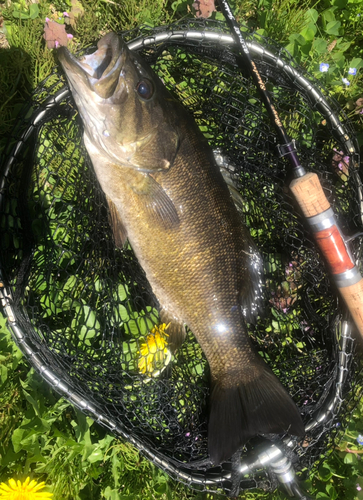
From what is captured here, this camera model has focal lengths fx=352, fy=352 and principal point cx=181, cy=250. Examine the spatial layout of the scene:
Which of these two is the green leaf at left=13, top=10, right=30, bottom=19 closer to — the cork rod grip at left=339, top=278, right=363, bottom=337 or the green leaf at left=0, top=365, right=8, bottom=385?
the green leaf at left=0, top=365, right=8, bottom=385

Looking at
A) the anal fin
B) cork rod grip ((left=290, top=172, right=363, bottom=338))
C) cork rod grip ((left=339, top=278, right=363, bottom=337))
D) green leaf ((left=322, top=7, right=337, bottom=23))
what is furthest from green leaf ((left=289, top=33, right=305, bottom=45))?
the anal fin

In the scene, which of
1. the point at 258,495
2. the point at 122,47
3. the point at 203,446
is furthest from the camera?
the point at 258,495

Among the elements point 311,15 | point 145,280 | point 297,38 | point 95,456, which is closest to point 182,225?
point 145,280

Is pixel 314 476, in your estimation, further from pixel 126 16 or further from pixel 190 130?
pixel 126 16

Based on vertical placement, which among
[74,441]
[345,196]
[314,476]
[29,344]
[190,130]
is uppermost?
[190,130]

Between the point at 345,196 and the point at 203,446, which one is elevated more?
the point at 345,196

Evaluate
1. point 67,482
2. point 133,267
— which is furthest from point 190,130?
point 67,482

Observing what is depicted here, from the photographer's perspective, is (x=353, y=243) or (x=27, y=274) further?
(x=353, y=243)
